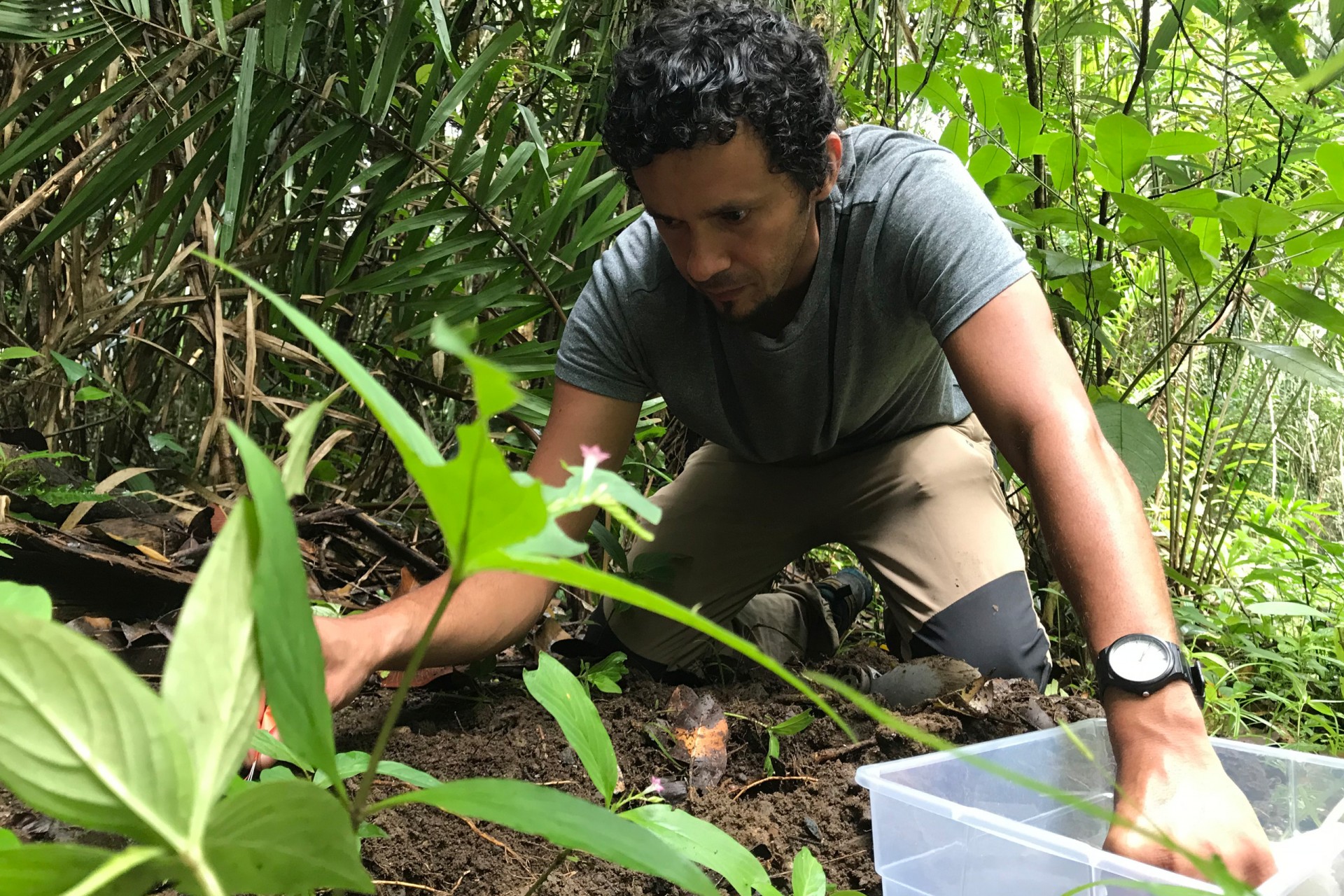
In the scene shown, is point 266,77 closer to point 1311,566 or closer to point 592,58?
point 592,58

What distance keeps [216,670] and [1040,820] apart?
102cm

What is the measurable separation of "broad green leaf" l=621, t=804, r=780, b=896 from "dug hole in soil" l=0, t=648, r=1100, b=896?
205 mm

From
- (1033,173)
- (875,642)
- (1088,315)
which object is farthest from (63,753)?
(1033,173)

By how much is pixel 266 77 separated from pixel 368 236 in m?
0.34

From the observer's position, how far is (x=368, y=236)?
1.87m

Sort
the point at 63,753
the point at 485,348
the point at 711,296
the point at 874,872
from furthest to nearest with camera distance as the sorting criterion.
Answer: the point at 485,348
the point at 711,296
the point at 874,872
the point at 63,753

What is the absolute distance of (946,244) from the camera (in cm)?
138

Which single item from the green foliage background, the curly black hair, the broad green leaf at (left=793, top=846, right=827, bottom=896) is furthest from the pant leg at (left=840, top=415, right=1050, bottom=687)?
the broad green leaf at (left=793, top=846, right=827, bottom=896)

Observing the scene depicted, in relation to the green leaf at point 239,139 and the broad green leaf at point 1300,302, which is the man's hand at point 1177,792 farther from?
the green leaf at point 239,139

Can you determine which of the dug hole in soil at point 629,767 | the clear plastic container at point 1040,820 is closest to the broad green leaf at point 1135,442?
the dug hole in soil at point 629,767

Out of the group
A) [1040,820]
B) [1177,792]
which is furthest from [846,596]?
[1177,792]

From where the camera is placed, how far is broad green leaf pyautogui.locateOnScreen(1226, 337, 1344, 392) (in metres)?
1.49

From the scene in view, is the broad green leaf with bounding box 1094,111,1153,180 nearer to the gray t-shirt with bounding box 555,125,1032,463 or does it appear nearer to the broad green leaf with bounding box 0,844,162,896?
the gray t-shirt with bounding box 555,125,1032,463

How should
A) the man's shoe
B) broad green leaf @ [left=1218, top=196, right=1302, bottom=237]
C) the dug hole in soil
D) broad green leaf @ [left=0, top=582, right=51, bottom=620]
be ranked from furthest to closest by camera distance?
the man's shoe < broad green leaf @ [left=1218, top=196, right=1302, bottom=237] < the dug hole in soil < broad green leaf @ [left=0, top=582, right=51, bottom=620]
